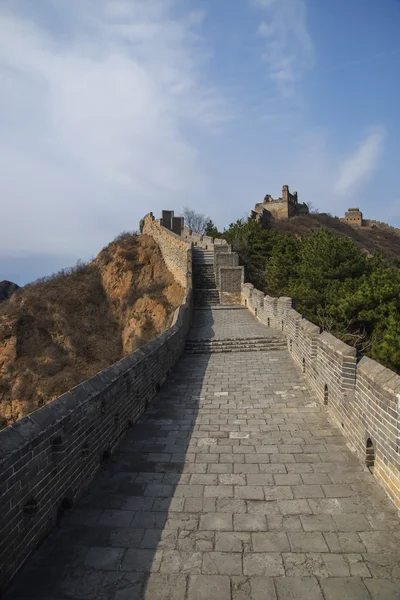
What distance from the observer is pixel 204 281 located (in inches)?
899

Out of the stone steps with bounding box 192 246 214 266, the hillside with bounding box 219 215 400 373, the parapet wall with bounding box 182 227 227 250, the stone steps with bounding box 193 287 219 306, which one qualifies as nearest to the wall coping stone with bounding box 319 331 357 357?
the hillside with bounding box 219 215 400 373

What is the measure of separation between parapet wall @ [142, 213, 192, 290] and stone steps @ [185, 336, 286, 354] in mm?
8907

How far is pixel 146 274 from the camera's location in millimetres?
30844

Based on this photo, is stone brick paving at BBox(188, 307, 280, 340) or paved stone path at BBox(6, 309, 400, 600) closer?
paved stone path at BBox(6, 309, 400, 600)

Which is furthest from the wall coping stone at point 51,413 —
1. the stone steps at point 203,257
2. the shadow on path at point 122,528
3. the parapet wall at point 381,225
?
the parapet wall at point 381,225

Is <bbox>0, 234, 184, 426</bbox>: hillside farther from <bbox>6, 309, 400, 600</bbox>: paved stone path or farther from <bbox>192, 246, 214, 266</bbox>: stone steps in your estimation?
<bbox>6, 309, 400, 600</bbox>: paved stone path

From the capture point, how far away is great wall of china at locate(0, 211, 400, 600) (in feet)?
8.90

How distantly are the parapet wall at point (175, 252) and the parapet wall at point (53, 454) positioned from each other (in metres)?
15.7

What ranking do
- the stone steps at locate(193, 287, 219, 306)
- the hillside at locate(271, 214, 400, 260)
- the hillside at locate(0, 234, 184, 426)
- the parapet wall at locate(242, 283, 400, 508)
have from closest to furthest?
the parapet wall at locate(242, 283, 400, 508) → the stone steps at locate(193, 287, 219, 306) → the hillside at locate(0, 234, 184, 426) → the hillside at locate(271, 214, 400, 260)

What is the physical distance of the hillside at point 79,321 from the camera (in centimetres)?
2458

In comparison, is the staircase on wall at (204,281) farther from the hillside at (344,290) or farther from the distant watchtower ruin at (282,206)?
the distant watchtower ruin at (282,206)

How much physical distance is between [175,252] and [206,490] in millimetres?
24117

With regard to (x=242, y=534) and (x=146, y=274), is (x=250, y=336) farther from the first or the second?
(x=146, y=274)

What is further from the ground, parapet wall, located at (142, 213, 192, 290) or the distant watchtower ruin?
the distant watchtower ruin
